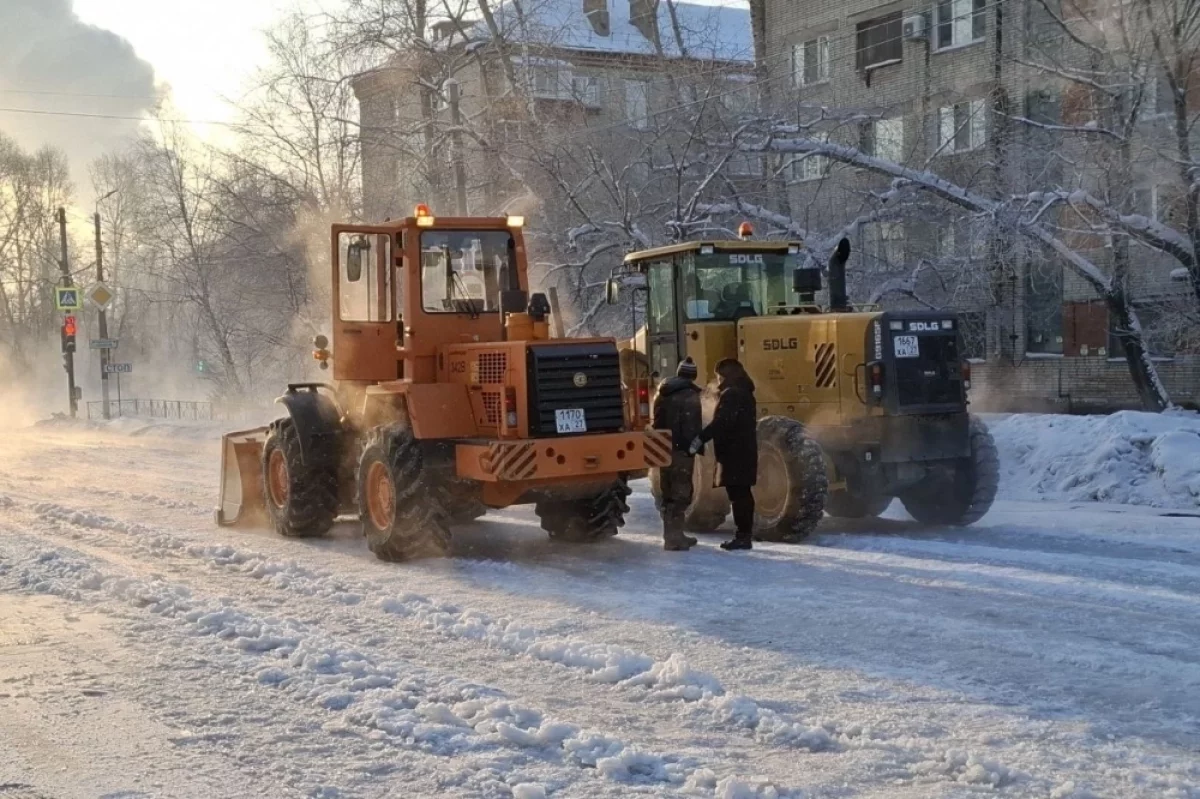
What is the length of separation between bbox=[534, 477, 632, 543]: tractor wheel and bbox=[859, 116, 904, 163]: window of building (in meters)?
13.8

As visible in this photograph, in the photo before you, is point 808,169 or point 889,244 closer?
point 889,244

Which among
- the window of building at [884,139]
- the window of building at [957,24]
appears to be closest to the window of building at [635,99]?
the window of building at [884,139]

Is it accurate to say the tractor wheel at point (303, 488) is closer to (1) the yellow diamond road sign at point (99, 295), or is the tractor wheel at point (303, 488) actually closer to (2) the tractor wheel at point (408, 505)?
(2) the tractor wheel at point (408, 505)

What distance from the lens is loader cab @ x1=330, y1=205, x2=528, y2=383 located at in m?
11.6

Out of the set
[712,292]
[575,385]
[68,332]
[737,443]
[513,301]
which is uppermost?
[68,332]

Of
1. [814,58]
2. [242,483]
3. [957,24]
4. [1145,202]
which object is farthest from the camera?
[814,58]

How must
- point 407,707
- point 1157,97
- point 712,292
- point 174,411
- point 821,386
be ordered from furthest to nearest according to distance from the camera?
point 174,411 < point 1157,97 < point 712,292 < point 821,386 < point 407,707

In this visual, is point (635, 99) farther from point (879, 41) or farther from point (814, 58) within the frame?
point (879, 41)

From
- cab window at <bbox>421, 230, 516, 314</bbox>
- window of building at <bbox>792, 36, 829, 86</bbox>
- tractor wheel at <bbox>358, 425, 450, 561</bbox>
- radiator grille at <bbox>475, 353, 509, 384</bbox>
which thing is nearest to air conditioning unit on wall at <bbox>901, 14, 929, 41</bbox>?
window of building at <bbox>792, 36, 829, 86</bbox>

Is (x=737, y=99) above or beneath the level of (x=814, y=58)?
beneath

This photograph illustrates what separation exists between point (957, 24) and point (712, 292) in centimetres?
2195

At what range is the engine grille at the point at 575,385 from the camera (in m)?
10.8

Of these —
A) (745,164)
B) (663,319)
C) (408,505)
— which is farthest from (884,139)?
(408,505)

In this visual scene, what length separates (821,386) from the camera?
12773 mm
